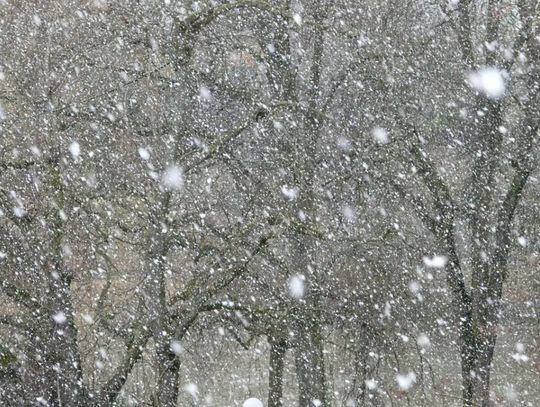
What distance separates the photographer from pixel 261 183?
8984mm

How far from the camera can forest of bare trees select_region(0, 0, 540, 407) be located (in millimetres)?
7941

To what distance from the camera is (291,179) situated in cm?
911

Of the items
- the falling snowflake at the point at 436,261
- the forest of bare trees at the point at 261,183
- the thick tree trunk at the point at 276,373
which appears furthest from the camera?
the thick tree trunk at the point at 276,373

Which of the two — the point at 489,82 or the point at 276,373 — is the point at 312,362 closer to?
the point at 276,373

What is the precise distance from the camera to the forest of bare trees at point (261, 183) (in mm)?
7941

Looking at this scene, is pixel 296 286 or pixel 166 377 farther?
pixel 296 286

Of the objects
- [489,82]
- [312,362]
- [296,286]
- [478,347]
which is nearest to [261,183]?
[296,286]

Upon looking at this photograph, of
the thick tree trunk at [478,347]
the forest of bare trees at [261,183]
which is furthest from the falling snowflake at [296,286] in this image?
the thick tree trunk at [478,347]

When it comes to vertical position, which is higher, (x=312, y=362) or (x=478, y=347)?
(x=478, y=347)

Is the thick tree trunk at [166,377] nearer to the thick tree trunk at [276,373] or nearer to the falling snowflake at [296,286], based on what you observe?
the falling snowflake at [296,286]

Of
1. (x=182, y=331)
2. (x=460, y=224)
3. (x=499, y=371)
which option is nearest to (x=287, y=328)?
(x=182, y=331)

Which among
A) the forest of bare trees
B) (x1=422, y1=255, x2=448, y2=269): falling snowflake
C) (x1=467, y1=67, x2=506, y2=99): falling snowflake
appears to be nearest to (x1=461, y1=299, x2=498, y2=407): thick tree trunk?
the forest of bare trees

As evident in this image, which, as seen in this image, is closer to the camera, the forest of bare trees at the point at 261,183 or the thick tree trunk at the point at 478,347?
the forest of bare trees at the point at 261,183

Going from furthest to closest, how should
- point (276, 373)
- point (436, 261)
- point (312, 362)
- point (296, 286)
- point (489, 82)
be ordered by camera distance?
point (276, 373) < point (489, 82) < point (436, 261) < point (312, 362) < point (296, 286)
